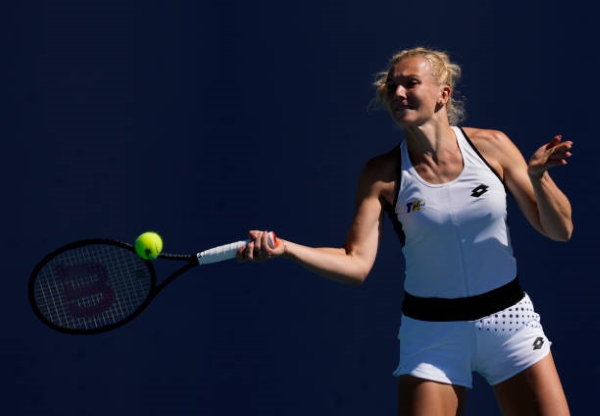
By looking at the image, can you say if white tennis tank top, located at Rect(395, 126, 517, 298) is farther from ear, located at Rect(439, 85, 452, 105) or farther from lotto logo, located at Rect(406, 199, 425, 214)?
ear, located at Rect(439, 85, 452, 105)

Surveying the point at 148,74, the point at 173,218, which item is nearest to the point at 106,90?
the point at 148,74

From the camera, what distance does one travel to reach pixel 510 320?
10.4 feet

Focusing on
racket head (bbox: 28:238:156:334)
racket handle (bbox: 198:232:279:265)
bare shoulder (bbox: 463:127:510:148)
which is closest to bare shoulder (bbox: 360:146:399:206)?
bare shoulder (bbox: 463:127:510:148)

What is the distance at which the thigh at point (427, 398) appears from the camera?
3.05 m

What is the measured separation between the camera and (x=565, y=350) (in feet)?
14.0

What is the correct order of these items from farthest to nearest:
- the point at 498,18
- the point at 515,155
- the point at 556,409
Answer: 1. the point at 498,18
2. the point at 515,155
3. the point at 556,409

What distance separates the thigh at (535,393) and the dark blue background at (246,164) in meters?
1.13

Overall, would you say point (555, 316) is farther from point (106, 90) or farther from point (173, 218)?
point (106, 90)

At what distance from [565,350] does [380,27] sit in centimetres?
149

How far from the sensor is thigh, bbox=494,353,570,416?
10.0 ft

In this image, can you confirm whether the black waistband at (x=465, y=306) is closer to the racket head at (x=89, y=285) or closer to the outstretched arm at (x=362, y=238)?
the outstretched arm at (x=362, y=238)

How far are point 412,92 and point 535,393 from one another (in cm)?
98

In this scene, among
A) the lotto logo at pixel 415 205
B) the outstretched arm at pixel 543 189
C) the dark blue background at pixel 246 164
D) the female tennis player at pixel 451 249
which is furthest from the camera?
the dark blue background at pixel 246 164

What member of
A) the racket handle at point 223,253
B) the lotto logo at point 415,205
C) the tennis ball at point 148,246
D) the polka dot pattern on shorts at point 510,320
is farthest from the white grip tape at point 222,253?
the polka dot pattern on shorts at point 510,320
